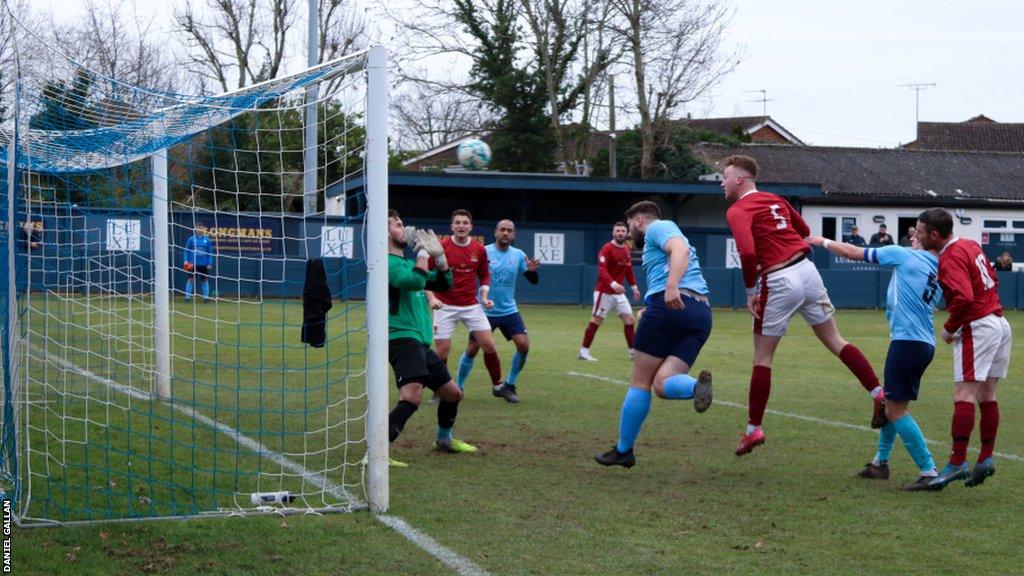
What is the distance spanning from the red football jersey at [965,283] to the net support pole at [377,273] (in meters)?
3.61

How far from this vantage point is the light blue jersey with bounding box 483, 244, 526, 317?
12500mm

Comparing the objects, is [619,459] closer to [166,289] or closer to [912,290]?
[912,290]

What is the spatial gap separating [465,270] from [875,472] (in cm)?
500

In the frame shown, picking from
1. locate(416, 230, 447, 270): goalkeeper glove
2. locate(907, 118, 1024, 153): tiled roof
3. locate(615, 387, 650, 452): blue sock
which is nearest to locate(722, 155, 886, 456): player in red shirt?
locate(615, 387, 650, 452): blue sock

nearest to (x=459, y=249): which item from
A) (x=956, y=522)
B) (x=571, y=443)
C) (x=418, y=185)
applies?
(x=571, y=443)

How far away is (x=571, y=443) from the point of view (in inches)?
366

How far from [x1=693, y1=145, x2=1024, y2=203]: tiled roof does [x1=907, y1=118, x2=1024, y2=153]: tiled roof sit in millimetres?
11899

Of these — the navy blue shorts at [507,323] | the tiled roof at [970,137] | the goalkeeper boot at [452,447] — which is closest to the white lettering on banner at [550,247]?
the navy blue shorts at [507,323]

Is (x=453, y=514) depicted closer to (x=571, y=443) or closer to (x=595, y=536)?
(x=595, y=536)

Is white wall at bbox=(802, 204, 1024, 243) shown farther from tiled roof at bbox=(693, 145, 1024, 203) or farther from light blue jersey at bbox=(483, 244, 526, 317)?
light blue jersey at bbox=(483, 244, 526, 317)

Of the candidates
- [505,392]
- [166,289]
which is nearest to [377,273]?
[166,289]

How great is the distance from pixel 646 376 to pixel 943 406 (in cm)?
546

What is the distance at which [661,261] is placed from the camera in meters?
7.84

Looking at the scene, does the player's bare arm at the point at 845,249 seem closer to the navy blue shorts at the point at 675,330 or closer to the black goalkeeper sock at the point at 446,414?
the navy blue shorts at the point at 675,330
